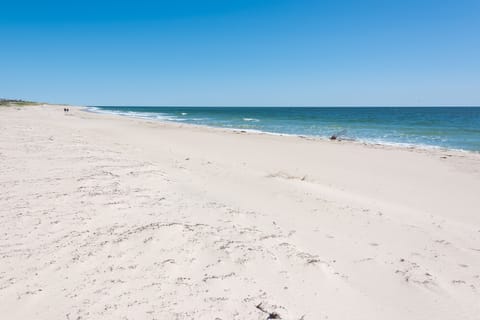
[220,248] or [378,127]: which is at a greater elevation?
[378,127]

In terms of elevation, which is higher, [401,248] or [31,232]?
[31,232]

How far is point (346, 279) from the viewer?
3.36 metres

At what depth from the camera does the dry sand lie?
2779mm

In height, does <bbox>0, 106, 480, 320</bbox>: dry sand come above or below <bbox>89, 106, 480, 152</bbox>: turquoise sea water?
below

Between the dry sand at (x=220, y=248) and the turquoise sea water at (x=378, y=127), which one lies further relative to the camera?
the turquoise sea water at (x=378, y=127)

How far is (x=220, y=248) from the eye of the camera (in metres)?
3.70

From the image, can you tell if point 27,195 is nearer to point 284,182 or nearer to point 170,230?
point 170,230

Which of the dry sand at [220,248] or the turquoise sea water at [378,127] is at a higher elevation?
the turquoise sea water at [378,127]

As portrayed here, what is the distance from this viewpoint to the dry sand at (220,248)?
2779 mm

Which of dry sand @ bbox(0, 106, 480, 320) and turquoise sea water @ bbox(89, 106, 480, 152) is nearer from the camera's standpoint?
dry sand @ bbox(0, 106, 480, 320)

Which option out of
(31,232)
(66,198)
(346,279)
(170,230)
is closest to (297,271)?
(346,279)

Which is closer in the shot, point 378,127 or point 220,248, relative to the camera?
point 220,248

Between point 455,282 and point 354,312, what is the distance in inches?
56.2

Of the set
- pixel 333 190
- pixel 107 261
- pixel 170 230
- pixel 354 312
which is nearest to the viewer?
pixel 354 312
